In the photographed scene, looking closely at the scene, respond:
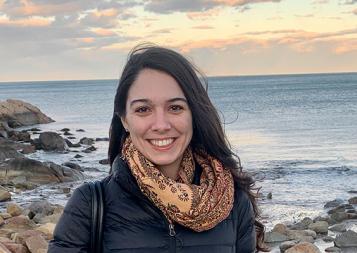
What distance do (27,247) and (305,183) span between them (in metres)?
12.6

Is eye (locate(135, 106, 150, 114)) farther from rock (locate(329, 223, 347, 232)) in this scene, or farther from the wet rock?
rock (locate(329, 223, 347, 232))

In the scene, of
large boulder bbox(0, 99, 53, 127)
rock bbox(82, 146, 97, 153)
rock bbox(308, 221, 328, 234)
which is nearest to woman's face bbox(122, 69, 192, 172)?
rock bbox(308, 221, 328, 234)

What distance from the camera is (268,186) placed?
19.2 m

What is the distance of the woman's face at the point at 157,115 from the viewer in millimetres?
→ 2902

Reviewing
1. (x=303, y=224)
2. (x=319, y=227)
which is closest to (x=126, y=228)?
(x=319, y=227)

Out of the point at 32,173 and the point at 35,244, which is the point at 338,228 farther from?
the point at 32,173

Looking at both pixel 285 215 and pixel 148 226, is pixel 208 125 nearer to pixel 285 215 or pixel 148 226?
pixel 148 226

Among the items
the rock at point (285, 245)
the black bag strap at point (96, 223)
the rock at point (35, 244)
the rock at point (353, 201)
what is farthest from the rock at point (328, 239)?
the black bag strap at point (96, 223)

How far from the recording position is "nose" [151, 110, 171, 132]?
2887mm

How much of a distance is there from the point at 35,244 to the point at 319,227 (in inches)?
267

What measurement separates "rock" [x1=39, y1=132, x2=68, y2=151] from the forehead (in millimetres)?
28611

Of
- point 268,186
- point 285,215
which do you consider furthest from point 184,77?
point 268,186

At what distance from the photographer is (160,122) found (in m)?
2.89

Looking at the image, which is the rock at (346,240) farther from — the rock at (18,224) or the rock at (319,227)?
the rock at (18,224)
